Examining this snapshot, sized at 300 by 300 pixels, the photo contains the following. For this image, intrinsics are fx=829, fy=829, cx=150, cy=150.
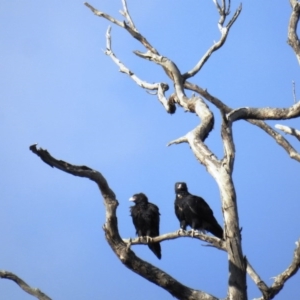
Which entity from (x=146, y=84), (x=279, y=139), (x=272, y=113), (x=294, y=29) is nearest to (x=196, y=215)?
(x=279, y=139)

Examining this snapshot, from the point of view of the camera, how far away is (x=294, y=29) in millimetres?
9320

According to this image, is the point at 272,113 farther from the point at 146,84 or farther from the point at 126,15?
the point at 126,15

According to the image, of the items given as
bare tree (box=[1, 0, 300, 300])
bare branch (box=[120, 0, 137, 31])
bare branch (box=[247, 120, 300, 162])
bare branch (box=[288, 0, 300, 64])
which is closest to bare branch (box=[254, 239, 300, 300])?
bare tree (box=[1, 0, 300, 300])

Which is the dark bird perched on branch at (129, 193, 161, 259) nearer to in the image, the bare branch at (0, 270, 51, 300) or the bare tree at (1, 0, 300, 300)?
the bare tree at (1, 0, 300, 300)

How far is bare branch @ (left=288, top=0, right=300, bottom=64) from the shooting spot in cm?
934

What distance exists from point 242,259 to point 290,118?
1.91 metres

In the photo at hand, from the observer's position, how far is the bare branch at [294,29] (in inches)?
368

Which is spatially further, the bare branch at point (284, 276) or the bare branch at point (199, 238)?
the bare branch at point (284, 276)

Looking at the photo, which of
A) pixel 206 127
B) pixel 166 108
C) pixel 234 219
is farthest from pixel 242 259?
pixel 166 108

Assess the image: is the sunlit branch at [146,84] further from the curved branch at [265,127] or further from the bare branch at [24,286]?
the bare branch at [24,286]

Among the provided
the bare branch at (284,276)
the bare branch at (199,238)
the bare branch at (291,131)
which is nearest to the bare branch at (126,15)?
the bare branch at (291,131)

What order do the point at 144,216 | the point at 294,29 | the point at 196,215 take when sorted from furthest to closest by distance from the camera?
the point at 144,216, the point at 196,215, the point at 294,29

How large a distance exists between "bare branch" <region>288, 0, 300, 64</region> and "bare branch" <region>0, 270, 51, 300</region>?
422 centimetres

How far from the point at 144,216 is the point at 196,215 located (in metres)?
1.10
